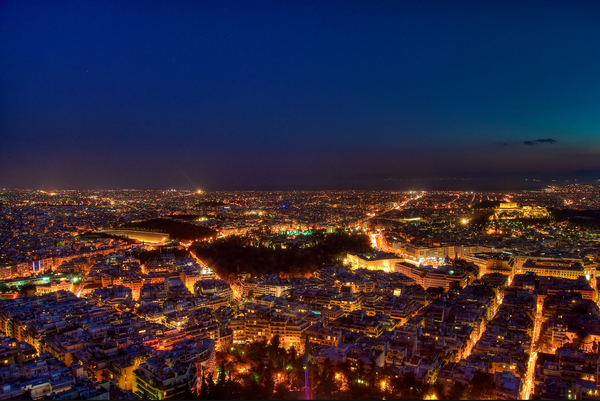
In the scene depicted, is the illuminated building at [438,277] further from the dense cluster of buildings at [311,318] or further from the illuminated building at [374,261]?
the illuminated building at [374,261]

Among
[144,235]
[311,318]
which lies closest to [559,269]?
[311,318]

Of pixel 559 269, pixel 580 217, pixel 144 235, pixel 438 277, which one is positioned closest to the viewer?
pixel 438 277

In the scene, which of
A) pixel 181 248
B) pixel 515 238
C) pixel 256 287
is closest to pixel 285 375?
pixel 256 287

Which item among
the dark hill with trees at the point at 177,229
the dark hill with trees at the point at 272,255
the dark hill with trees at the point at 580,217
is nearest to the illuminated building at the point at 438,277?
the dark hill with trees at the point at 272,255

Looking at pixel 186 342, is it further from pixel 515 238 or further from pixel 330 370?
pixel 515 238

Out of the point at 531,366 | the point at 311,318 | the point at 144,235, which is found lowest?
the point at 531,366

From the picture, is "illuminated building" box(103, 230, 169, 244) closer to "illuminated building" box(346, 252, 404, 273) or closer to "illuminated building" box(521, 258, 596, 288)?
"illuminated building" box(346, 252, 404, 273)

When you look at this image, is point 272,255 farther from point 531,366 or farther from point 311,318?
point 531,366
